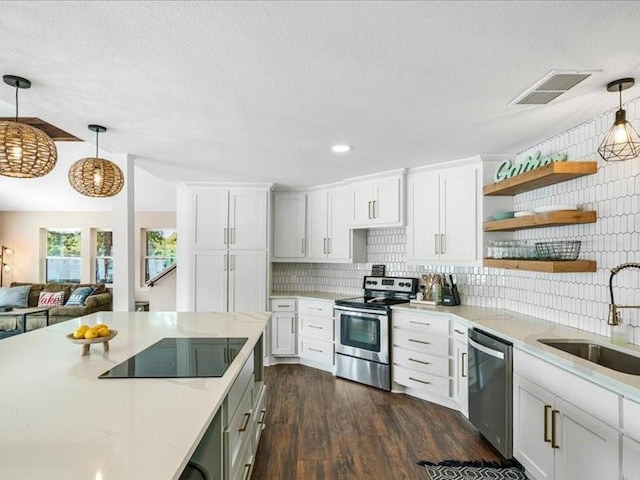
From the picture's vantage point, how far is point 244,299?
473cm

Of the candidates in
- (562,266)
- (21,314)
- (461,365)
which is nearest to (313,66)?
(562,266)

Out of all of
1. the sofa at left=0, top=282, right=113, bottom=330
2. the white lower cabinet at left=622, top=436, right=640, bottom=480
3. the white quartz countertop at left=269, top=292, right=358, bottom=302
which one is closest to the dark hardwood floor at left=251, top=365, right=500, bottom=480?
the white quartz countertop at left=269, top=292, right=358, bottom=302

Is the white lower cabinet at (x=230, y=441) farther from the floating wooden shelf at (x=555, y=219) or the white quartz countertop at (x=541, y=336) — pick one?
the floating wooden shelf at (x=555, y=219)

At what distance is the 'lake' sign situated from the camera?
278cm

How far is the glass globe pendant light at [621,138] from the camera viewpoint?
1990 mm

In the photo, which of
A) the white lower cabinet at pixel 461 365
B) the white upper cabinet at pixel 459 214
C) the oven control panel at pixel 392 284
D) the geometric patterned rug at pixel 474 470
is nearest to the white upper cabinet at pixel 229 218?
the oven control panel at pixel 392 284

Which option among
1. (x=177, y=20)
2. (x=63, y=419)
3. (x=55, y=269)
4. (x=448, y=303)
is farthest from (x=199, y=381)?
(x=55, y=269)

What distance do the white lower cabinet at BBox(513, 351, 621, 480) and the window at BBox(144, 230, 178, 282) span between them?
7442 mm

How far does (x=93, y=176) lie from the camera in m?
2.39

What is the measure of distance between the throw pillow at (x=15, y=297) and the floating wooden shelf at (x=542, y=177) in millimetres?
8297

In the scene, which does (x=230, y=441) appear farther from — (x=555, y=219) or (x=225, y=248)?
(x=225, y=248)

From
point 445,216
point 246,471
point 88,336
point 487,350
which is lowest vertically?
point 246,471

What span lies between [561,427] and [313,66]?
226 cm

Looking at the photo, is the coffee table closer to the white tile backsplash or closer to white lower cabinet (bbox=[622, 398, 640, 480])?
the white tile backsplash
